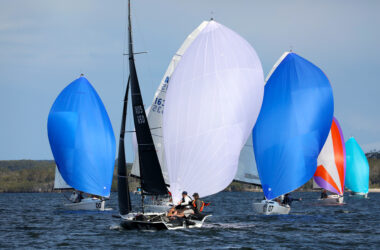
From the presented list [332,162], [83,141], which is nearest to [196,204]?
[83,141]

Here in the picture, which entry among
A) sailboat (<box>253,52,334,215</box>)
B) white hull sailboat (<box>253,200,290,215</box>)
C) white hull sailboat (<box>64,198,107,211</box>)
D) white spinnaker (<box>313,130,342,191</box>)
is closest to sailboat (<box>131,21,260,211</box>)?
white hull sailboat (<box>253,200,290,215</box>)

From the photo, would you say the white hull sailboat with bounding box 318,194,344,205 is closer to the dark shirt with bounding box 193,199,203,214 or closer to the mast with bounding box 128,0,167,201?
the dark shirt with bounding box 193,199,203,214

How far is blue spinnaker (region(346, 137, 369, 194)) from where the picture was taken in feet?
279

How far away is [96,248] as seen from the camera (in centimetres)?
2777

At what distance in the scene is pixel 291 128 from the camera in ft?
138

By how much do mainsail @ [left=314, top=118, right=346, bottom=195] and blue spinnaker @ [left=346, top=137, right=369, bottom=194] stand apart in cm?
2463

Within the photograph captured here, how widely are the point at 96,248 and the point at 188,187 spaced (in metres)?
6.50

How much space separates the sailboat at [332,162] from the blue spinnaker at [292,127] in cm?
1657

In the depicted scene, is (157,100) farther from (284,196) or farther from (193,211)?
(193,211)

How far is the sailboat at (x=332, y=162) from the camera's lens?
5897cm

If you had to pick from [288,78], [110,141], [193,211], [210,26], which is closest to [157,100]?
[110,141]

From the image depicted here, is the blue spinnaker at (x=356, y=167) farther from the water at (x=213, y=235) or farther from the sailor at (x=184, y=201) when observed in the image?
the sailor at (x=184, y=201)

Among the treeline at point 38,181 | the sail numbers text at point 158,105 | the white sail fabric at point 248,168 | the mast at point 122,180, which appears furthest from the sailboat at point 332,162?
the treeline at point 38,181

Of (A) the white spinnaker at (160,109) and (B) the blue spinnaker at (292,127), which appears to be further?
(A) the white spinnaker at (160,109)
